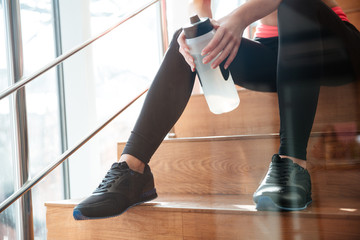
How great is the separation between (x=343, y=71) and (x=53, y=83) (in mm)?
1079

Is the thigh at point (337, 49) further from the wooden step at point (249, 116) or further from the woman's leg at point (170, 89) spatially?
the woman's leg at point (170, 89)

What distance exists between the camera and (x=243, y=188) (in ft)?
2.72

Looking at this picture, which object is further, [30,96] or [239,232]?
[30,96]

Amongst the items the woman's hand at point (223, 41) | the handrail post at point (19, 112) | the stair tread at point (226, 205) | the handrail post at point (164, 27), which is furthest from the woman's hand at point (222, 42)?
the handrail post at point (164, 27)

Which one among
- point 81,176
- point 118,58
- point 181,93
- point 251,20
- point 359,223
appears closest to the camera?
point 359,223

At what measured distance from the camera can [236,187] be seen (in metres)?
0.84

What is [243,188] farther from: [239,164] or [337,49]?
[337,49]

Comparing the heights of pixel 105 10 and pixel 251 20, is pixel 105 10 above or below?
above

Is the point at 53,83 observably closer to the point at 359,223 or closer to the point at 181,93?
the point at 181,93

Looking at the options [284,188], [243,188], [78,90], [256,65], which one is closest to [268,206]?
[284,188]

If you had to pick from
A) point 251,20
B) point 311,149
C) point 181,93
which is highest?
point 251,20

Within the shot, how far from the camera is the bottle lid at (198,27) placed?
1.97 feet

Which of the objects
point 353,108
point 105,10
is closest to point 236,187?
point 353,108

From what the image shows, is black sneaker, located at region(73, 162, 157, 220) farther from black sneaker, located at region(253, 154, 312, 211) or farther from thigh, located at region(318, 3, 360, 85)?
thigh, located at region(318, 3, 360, 85)
